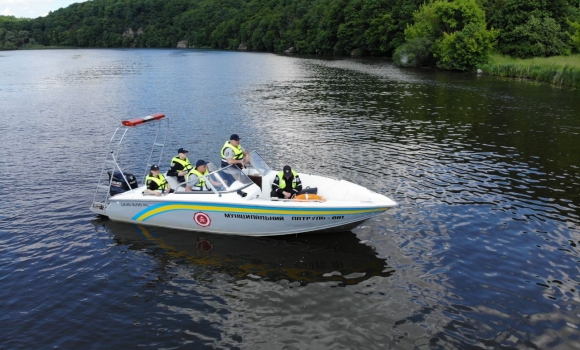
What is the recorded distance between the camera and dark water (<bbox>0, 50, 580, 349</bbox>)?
35.3 ft

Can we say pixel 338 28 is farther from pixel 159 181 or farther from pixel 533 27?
pixel 159 181

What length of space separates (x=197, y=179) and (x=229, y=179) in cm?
108

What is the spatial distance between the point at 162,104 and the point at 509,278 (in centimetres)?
3608

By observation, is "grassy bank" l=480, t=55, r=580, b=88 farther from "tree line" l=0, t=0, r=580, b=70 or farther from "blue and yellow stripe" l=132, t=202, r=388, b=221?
"blue and yellow stripe" l=132, t=202, r=388, b=221

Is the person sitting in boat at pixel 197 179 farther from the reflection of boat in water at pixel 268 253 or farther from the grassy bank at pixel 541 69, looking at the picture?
the grassy bank at pixel 541 69

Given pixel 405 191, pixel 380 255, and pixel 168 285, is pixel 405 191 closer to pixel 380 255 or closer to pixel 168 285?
pixel 380 255

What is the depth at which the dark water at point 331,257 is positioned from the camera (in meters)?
10.8

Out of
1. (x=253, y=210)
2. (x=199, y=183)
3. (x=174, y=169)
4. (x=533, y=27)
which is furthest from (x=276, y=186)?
(x=533, y=27)

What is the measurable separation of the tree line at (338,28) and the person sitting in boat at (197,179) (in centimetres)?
5955

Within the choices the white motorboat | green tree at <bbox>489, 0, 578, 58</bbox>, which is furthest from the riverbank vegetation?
the white motorboat

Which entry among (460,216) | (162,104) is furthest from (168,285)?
(162,104)

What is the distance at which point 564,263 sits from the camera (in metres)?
13.6

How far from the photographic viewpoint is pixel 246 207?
48.3 feet

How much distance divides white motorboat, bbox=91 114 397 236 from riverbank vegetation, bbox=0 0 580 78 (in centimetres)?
5775
